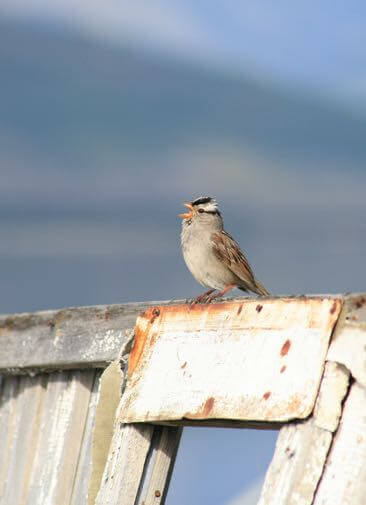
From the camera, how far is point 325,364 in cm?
332

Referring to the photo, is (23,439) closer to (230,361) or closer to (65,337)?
(65,337)

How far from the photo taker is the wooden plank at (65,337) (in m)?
4.83

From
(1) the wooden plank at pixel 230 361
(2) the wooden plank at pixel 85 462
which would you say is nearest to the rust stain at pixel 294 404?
(1) the wooden plank at pixel 230 361

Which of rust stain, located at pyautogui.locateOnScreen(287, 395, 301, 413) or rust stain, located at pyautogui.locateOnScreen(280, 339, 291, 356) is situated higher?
rust stain, located at pyautogui.locateOnScreen(280, 339, 291, 356)

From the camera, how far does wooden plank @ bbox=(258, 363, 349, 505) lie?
322 centimetres

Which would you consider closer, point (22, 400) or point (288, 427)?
point (288, 427)

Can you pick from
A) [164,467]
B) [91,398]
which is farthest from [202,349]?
[91,398]

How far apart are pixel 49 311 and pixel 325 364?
93.6 inches

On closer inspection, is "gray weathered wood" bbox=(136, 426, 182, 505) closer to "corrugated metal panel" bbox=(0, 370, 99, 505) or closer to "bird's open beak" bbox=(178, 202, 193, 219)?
"corrugated metal panel" bbox=(0, 370, 99, 505)

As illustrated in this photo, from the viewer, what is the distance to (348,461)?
3186 mm

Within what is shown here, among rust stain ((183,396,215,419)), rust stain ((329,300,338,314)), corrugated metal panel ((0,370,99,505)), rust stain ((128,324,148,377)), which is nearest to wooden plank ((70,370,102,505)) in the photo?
corrugated metal panel ((0,370,99,505))

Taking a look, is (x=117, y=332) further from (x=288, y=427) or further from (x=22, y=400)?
(x=288, y=427)

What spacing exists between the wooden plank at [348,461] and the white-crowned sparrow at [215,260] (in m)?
3.92

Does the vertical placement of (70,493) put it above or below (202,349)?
below
